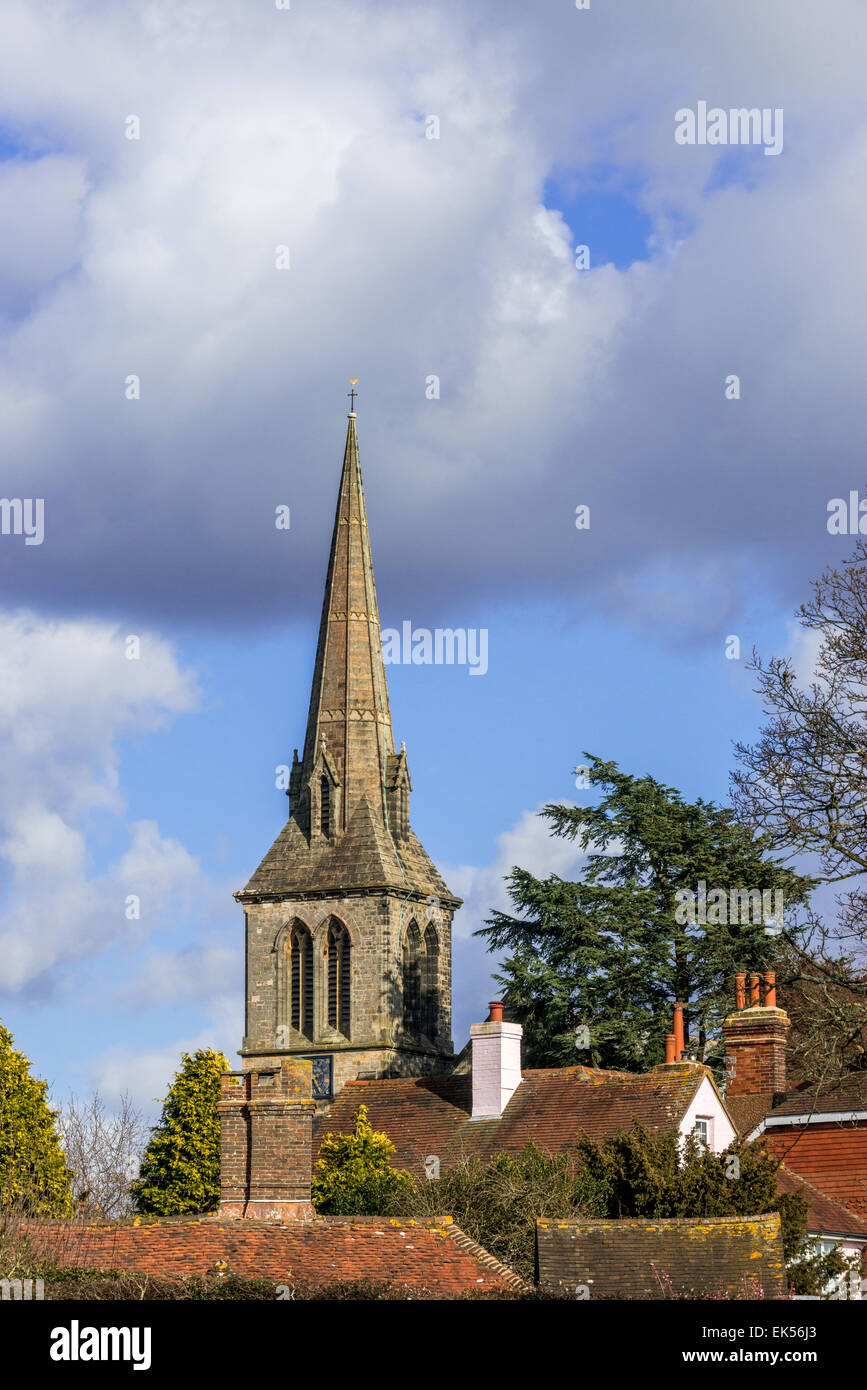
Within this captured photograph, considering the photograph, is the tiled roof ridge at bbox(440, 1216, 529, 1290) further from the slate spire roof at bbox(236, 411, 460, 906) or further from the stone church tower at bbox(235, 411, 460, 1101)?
the slate spire roof at bbox(236, 411, 460, 906)

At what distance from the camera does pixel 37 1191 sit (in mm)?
50688

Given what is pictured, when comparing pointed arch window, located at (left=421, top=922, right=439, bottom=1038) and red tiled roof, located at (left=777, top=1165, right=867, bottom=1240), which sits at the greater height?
pointed arch window, located at (left=421, top=922, right=439, bottom=1038)

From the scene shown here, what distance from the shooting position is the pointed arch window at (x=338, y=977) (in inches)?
3063

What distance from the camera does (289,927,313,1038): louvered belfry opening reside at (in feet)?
257

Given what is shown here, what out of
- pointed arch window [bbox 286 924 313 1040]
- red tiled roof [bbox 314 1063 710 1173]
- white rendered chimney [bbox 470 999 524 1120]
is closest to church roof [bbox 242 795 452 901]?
pointed arch window [bbox 286 924 313 1040]

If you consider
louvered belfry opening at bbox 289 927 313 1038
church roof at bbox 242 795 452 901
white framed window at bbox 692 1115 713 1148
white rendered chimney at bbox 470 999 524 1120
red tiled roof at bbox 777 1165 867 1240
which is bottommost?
red tiled roof at bbox 777 1165 867 1240

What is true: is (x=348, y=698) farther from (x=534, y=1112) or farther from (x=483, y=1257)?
(x=483, y=1257)

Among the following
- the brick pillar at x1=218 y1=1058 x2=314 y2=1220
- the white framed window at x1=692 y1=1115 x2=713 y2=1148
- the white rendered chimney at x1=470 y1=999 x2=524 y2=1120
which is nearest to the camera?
the brick pillar at x1=218 y1=1058 x2=314 y2=1220

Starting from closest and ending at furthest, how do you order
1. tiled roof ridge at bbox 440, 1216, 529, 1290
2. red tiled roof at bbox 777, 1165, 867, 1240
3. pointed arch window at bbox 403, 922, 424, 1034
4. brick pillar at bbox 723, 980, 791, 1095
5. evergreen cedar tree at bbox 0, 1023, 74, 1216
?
tiled roof ridge at bbox 440, 1216, 529, 1290, red tiled roof at bbox 777, 1165, 867, 1240, brick pillar at bbox 723, 980, 791, 1095, evergreen cedar tree at bbox 0, 1023, 74, 1216, pointed arch window at bbox 403, 922, 424, 1034

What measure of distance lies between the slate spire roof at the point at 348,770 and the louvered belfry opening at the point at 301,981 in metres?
1.87
